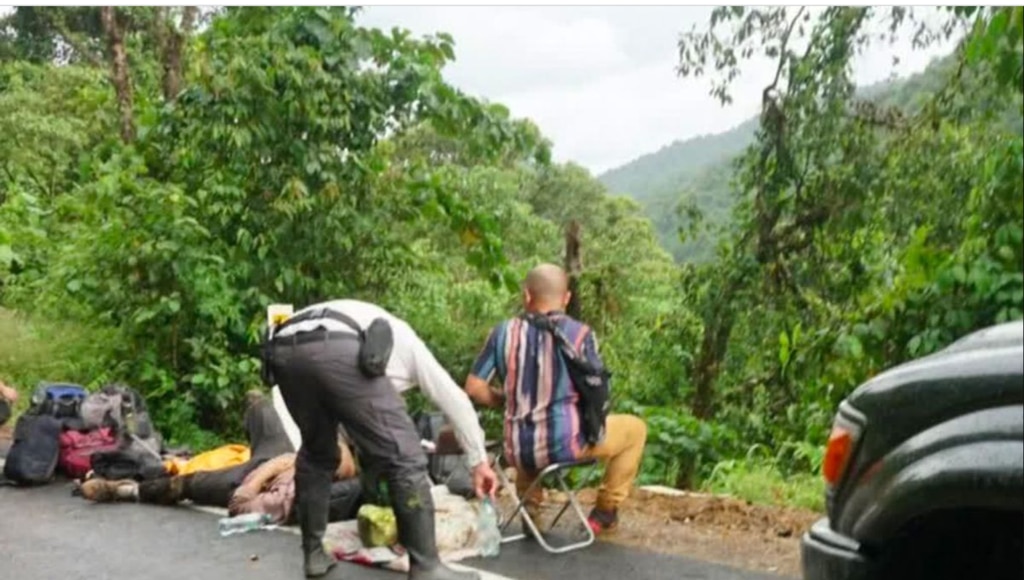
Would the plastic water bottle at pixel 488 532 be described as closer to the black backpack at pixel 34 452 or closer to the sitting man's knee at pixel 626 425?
the sitting man's knee at pixel 626 425

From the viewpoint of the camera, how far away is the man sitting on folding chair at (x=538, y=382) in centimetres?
516

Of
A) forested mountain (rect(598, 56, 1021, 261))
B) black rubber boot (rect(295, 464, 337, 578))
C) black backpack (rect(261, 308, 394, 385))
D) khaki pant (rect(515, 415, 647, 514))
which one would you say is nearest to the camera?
black backpack (rect(261, 308, 394, 385))

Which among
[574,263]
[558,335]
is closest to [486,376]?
[558,335]

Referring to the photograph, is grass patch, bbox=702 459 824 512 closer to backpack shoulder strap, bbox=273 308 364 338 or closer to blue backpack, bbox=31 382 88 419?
backpack shoulder strap, bbox=273 308 364 338

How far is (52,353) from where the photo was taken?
33.5 ft

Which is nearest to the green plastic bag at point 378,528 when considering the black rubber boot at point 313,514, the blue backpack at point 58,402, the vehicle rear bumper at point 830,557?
the black rubber boot at point 313,514

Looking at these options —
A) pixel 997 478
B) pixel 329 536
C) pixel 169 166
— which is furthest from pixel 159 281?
pixel 997 478

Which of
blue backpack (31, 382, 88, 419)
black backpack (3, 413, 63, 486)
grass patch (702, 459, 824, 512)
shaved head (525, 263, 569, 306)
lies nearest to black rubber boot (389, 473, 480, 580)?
shaved head (525, 263, 569, 306)

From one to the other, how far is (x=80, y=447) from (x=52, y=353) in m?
2.94

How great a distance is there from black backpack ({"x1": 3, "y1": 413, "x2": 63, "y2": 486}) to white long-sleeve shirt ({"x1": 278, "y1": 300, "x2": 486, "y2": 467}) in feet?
12.6

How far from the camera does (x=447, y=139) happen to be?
34.1 ft

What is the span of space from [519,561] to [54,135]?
14.6 metres

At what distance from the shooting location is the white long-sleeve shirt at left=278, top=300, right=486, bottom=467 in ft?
14.3

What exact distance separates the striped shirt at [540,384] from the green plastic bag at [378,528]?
68 cm
